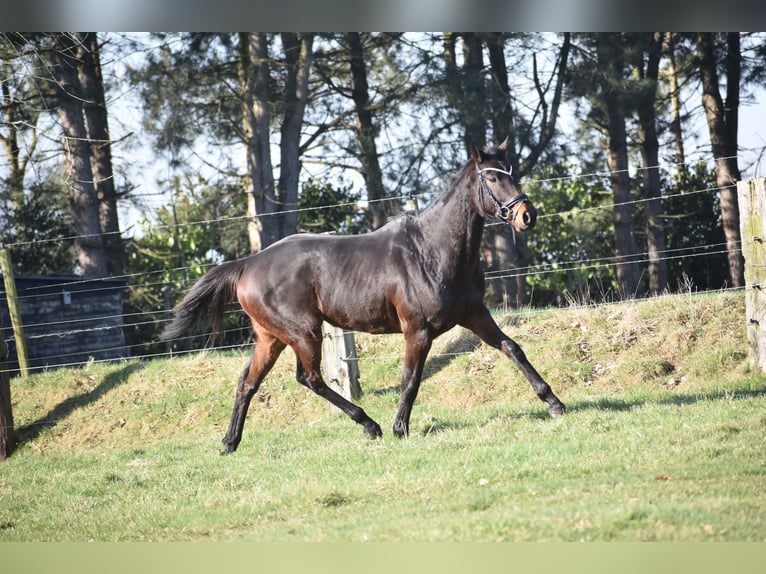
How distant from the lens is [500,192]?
5855mm

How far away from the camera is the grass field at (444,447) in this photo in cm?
434

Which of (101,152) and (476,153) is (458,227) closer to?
(476,153)

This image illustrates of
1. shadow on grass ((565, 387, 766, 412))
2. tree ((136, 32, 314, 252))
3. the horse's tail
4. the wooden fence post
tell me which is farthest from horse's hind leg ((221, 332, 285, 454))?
tree ((136, 32, 314, 252))

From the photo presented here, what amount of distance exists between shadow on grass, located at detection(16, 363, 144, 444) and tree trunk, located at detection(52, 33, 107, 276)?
505 cm

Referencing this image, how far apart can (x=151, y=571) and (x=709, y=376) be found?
5230 mm

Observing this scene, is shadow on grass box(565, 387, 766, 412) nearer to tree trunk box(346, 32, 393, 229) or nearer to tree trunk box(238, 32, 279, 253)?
tree trunk box(238, 32, 279, 253)

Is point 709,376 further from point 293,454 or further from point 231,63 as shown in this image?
point 231,63

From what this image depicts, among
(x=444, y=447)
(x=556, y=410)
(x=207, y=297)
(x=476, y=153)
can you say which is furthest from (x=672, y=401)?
(x=207, y=297)

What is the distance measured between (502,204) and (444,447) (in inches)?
65.8

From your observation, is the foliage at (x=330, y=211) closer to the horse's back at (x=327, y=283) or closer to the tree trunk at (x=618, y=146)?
the tree trunk at (x=618, y=146)

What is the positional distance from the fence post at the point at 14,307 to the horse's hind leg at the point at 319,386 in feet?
16.6

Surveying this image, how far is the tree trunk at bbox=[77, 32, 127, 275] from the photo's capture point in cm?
1499

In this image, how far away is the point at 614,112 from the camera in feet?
48.9
